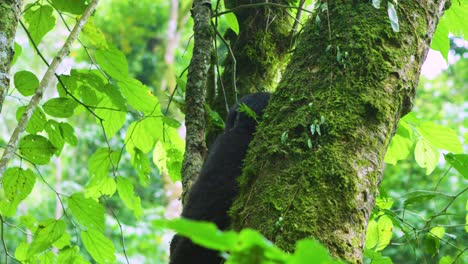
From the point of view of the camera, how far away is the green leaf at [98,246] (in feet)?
6.77

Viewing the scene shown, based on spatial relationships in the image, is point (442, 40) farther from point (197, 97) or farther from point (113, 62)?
point (113, 62)

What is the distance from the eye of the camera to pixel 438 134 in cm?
242

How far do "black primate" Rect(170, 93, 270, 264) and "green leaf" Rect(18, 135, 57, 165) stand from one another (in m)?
0.51

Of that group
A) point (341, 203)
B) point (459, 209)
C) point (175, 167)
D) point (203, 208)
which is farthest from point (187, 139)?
point (459, 209)

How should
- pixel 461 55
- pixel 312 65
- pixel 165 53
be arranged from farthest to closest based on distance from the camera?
pixel 165 53, pixel 461 55, pixel 312 65

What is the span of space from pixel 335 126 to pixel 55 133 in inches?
49.1

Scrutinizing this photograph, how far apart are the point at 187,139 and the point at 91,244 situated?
0.51 m

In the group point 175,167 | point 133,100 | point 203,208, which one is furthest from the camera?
point 175,167

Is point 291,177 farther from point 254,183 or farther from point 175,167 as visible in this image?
point 175,167

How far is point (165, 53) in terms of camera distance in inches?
533

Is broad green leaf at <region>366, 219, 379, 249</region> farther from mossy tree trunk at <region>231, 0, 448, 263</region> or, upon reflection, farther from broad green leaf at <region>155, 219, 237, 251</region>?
broad green leaf at <region>155, 219, 237, 251</region>

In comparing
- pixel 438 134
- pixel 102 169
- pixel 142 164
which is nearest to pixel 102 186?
pixel 102 169

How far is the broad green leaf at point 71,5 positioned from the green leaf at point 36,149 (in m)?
0.48

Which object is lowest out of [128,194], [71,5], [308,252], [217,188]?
[308,252]
